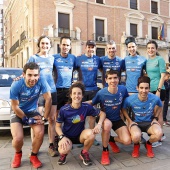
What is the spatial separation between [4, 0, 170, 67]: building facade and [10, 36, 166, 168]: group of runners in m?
18.0

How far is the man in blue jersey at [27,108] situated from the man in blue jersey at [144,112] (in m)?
1.42

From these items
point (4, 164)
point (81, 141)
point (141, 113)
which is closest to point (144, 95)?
point (141, 113)

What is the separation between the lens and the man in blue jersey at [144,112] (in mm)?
3689

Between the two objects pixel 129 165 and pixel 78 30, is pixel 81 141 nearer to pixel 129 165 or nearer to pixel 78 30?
pixel 129 165

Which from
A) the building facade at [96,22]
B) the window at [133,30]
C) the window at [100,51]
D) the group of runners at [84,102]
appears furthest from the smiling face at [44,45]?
the window at [133,30]

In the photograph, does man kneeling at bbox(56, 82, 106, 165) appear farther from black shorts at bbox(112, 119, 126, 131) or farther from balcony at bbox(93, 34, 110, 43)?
balcony at bbox(93, 34, 110, 43)

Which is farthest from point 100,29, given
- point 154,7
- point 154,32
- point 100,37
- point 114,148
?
point 114,148

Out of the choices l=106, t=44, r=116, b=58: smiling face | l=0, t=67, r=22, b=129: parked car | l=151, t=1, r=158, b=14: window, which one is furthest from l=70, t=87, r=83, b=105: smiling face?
l=151, t=1, r=158, b=14: window

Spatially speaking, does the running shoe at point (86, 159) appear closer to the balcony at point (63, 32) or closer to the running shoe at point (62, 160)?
the running shoe at point (62, 160)

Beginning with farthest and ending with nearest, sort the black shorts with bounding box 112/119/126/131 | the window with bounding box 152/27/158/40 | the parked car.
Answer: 1. the window with bounding box 152/27/158/40
2. the parked car
3. the black shorts with bounding box 112/119/126/131

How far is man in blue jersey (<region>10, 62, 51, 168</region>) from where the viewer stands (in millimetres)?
3324

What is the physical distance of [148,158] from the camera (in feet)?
11.8

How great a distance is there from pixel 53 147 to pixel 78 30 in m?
20.8

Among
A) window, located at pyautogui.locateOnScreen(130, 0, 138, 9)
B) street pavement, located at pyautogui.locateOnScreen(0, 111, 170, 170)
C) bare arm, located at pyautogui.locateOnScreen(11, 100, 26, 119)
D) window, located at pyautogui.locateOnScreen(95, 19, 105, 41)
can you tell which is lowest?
street pavement, located at pyautogui.locateOnScreen(0, 111, 170, 170)
